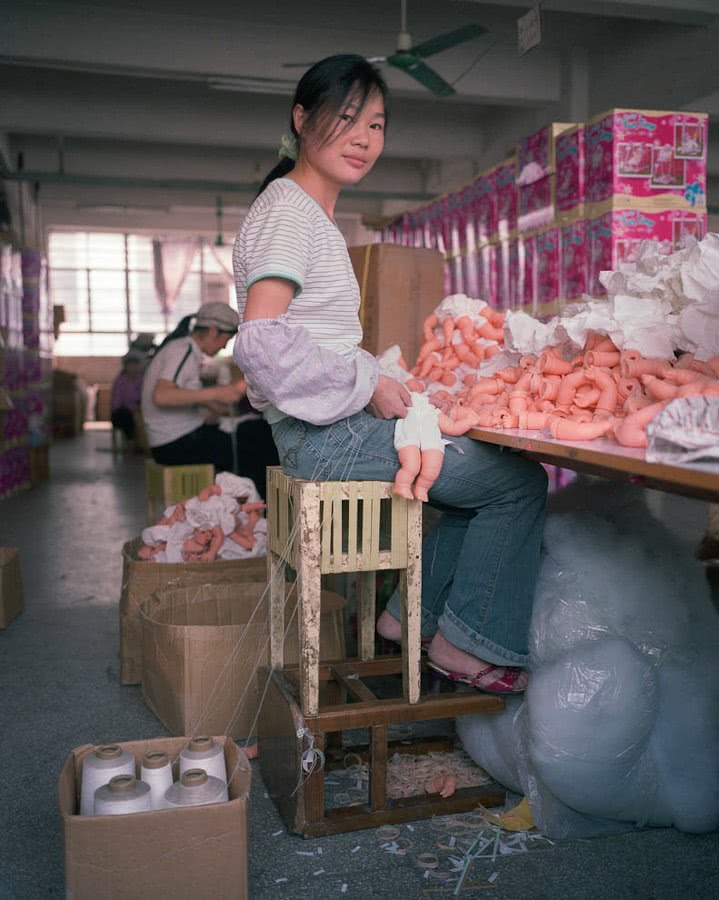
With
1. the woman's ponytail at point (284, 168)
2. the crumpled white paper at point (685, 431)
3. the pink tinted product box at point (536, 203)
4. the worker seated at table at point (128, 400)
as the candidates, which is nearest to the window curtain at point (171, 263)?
the worker seated at table at point (128, 400)

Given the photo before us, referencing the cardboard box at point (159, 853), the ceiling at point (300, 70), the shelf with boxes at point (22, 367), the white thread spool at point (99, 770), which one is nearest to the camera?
the cardboard box at point (159, 853)

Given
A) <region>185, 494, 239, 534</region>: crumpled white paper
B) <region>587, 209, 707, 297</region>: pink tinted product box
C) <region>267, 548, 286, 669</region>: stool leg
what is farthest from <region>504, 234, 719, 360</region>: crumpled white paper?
<region>587, 209, 707, 297</region>: pink tinted product box

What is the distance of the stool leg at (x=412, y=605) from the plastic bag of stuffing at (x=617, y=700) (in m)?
0.24

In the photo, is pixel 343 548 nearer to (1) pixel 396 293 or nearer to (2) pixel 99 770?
(2) pixel 99 770

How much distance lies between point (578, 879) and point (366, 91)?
155cm

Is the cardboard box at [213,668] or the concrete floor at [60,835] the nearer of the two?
the concrete floor at [60,835]

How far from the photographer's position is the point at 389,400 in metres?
1.78

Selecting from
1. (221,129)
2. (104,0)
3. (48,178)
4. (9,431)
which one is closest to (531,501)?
(104,0)

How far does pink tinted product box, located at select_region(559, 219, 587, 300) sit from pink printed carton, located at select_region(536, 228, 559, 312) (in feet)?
0.13

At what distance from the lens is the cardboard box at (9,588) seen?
128 inches

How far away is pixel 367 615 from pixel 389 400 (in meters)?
0.68

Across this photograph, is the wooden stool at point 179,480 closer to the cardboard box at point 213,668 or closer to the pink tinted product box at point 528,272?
the cardboard box at point 213,668

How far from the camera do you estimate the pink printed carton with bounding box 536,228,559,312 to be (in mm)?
4527

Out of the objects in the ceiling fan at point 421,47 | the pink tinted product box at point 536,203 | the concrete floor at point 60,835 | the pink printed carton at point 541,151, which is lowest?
the concrete floor at point 60,835
